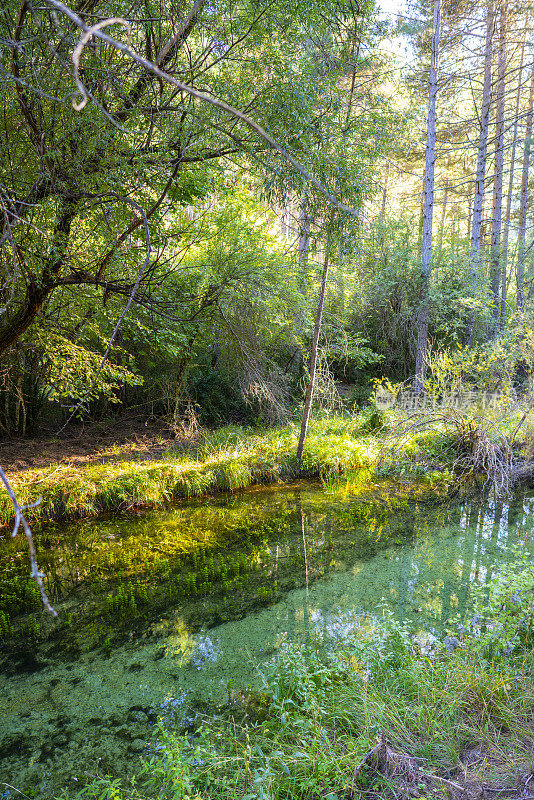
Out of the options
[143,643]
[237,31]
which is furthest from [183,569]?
[237,31]

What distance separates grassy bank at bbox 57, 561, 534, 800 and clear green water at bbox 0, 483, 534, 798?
284mm

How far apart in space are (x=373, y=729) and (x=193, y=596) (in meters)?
2.22

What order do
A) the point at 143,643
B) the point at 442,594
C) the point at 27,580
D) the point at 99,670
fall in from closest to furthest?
1. the point at 99,670
2. the point at 143,643
3. the point at 442,594
4. the point at 27,580

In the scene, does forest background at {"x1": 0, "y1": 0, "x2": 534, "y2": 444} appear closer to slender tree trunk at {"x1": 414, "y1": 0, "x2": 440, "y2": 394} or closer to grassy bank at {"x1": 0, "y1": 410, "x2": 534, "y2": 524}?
slender tree trunk at {"x1": 414, "y1": 0, "x2": 440, "y2": 394}

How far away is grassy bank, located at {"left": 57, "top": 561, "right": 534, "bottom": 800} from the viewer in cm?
211

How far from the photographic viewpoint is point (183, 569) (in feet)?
15.6

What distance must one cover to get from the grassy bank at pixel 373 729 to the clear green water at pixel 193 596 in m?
0.28

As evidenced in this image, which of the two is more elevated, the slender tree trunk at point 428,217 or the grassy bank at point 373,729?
the slender tree trunk at point 428,217

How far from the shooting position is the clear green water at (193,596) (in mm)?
2840

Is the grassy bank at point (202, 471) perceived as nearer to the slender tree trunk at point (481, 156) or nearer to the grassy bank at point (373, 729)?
the grassy bank at point (373, 729)

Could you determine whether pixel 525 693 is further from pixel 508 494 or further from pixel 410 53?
pixel 410 53

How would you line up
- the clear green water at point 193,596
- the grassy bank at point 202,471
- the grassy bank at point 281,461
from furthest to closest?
the grassy bank at point 281,461 → the grassy bank at point 202,471 → the clear green water at point 193,596

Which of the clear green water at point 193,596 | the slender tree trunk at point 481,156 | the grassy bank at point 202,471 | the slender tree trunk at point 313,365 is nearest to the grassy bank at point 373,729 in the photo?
the clear green water at point 193,596

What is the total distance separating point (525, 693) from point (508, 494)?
467cm
